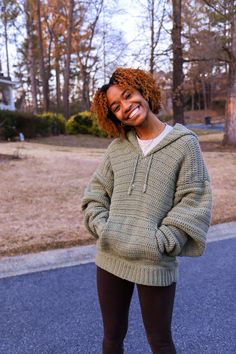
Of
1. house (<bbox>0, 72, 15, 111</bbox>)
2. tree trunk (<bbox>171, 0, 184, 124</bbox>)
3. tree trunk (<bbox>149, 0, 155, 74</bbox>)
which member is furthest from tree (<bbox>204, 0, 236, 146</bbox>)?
house (<bbox>0, 72, 15, 111</bbox>)

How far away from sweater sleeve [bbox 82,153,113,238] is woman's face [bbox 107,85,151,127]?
238 mm

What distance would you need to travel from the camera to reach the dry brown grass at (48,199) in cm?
445

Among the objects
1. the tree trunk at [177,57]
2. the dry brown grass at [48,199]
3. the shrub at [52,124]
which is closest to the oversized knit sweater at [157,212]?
the dry brown grass at [48,199]

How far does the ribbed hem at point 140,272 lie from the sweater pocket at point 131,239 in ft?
0.10

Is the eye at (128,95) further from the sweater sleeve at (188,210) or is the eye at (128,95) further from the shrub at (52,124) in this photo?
the shrub at (52,124)

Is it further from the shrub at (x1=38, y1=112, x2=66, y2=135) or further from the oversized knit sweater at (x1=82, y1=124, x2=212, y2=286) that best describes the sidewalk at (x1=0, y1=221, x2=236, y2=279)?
the shrub at (x1=38, y1=112, x2=66, y2=135)

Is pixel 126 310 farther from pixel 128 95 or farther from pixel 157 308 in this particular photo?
pixel 128 95

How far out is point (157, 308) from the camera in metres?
1.68

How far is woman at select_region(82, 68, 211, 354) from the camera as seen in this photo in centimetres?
163

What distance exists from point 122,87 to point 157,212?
57 centimetres

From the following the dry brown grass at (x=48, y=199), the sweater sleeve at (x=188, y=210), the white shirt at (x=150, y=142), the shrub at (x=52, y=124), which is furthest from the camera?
the shrub at (x=52, y=124)

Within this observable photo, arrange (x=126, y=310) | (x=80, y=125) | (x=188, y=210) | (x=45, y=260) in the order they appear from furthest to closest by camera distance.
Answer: (x=80, y=125) → (x=45, y=260) → (x=126, y=310) → (x=188, y=210)

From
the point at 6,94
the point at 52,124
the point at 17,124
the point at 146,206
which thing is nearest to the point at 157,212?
the point at 146,206

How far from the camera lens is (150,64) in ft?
54.7
